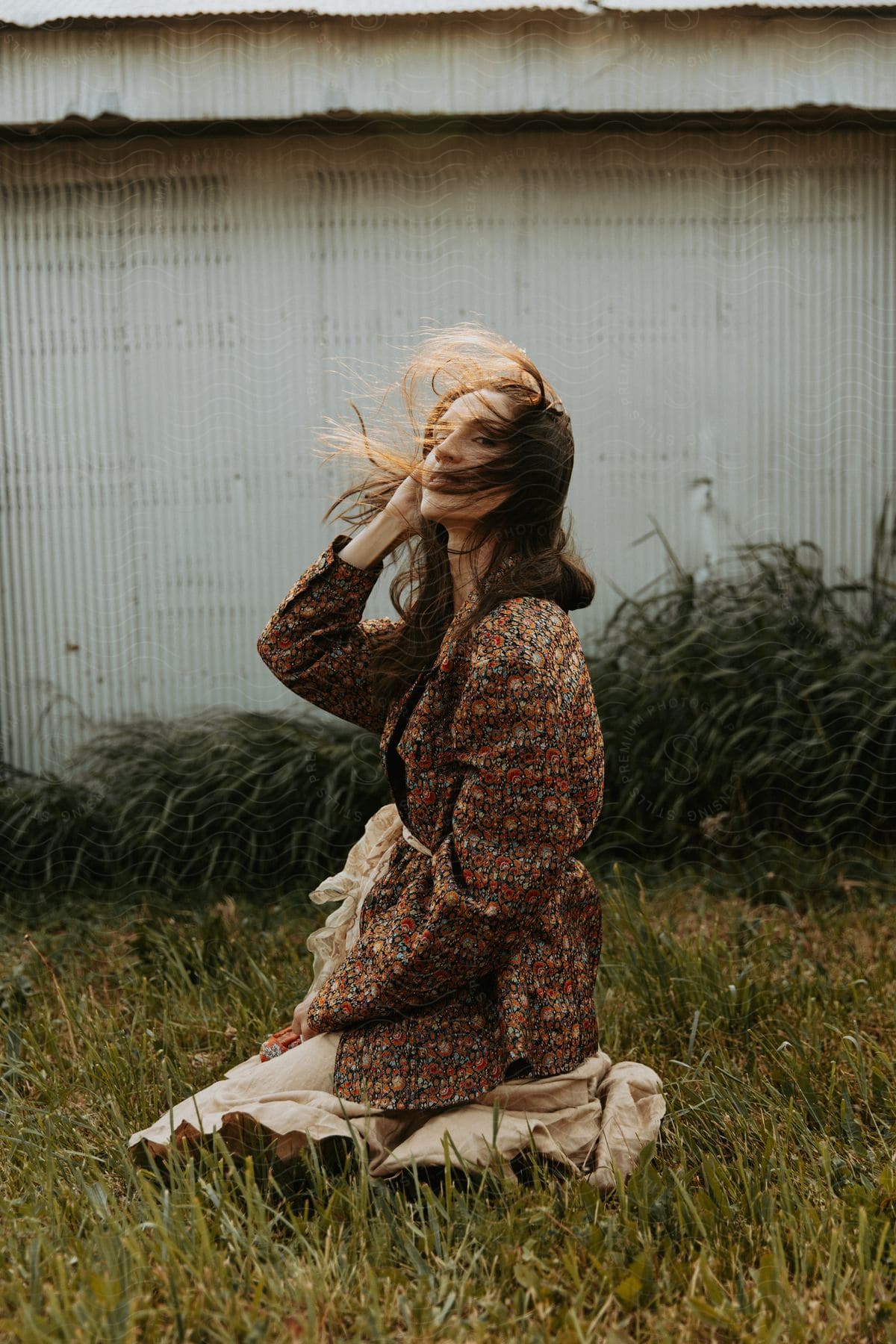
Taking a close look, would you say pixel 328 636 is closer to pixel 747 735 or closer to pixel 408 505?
pixel 408 505

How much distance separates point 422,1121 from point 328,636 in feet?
2.51

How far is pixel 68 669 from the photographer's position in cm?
387

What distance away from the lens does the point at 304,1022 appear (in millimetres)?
1998

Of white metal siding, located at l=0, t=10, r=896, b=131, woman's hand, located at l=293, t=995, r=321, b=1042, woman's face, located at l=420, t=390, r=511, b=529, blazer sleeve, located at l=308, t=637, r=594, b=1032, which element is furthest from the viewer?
white metal siding, located at l=0, t=10, r=896, b=131

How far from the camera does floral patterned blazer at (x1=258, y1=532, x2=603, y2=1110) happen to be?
175cm

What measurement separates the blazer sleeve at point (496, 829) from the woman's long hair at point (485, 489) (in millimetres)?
148

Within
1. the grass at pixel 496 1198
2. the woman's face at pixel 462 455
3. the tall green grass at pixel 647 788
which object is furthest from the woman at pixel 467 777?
the tall green grass at pixel 647 788

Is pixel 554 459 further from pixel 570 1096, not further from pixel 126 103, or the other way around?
pixel 126 103

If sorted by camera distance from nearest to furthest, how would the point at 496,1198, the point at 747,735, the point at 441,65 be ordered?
the point at 496,1198 < the point at 441,65 < the point at 747,735

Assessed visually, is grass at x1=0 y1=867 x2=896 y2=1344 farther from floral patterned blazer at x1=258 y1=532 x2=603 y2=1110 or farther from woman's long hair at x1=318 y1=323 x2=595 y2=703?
woman's long hair at x1=318 y1=323 x2=595 y2=703

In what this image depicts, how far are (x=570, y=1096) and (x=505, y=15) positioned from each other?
109 inches

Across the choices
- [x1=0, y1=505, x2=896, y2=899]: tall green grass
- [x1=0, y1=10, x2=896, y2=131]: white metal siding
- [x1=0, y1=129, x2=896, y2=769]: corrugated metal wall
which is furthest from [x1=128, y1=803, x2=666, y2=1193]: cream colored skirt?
[x1=0, y1=10, x2=896, y2=131]: white metal siding

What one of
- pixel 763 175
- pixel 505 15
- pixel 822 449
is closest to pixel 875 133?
pixel 763 175

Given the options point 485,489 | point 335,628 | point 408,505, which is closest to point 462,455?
point 485,489
